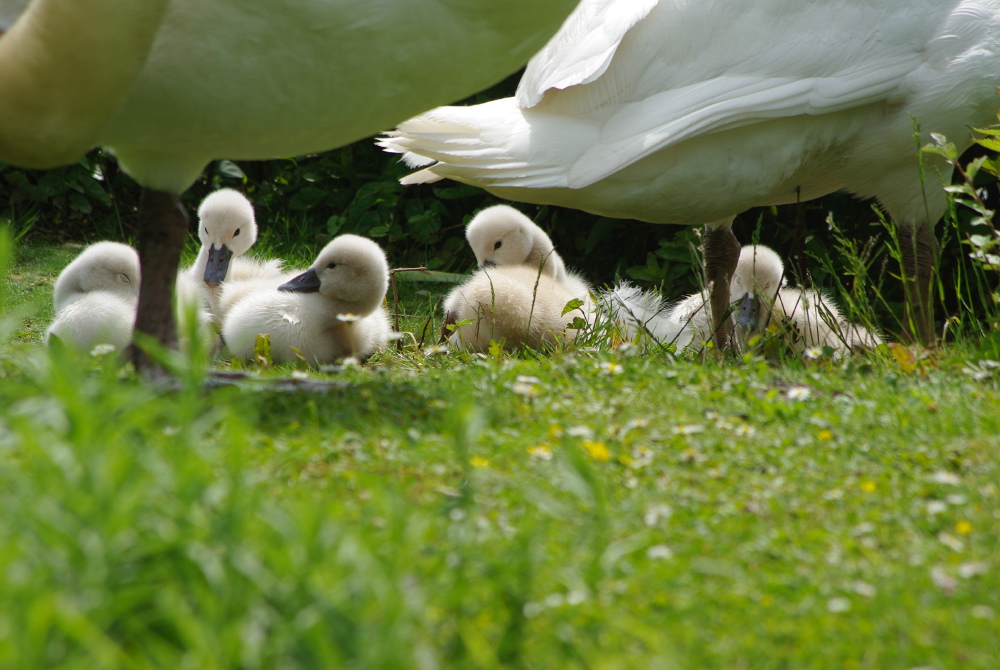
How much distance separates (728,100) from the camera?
365 cm

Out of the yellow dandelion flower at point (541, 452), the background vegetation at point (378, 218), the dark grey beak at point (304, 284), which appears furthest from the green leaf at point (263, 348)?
the background vegetation at point (378, 218)

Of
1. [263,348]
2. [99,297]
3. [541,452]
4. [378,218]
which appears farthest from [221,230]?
[541,452]

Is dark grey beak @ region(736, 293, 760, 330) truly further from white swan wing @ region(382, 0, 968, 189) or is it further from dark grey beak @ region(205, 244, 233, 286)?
dark grey beak @ region(205, 244, 233, 286)

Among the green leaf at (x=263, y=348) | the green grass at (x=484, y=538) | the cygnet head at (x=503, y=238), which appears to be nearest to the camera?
the green grass at (x=484, y=538)

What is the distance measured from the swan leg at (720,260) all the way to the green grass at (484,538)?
2113 millimetres

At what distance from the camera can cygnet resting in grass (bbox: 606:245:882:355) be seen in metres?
4.50

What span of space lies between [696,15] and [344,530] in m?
2.85

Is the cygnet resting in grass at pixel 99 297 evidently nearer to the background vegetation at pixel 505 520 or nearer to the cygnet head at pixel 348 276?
the cygnet head at pixel 348 276

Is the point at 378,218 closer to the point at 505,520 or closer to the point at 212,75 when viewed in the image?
the point at 212,75

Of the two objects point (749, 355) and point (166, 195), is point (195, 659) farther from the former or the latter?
point (749, 355)

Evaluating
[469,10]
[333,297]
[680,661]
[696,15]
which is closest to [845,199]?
[696,15]

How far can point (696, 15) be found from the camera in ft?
12.7

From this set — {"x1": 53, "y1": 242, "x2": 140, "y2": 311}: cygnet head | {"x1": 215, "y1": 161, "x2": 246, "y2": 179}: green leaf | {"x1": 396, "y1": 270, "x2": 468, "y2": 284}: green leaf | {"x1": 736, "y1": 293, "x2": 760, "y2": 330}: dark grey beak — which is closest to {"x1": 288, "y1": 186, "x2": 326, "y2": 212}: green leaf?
{"x1": 215, "y1": 161, "x2": 246, "y2": 179}: green leaf

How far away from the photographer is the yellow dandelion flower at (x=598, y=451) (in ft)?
7.72
